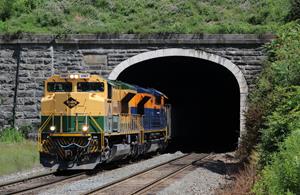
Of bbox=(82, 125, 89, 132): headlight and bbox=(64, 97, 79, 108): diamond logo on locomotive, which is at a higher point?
bbox=(64, 97, 79, 108): diamond logo on locomotive

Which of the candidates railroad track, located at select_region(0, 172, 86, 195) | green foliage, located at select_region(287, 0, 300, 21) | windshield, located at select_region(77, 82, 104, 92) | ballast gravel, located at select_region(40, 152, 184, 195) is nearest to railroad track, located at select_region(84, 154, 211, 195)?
ballast gravel, located at select_region(40, 152, 184, 195)

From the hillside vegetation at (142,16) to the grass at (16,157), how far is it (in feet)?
21.9

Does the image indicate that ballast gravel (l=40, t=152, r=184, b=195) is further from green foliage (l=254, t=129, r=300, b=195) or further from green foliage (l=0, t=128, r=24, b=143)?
green foliage (l=0, t=128, r=24, b=143)

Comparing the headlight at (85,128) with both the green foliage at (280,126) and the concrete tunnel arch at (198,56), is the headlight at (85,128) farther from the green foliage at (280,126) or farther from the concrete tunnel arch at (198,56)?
the concrete tunnel arch at (198,56)

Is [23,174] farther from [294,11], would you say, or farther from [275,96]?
[294,11]

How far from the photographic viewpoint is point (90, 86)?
17.7 meters

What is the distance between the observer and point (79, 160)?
16922 millimetres

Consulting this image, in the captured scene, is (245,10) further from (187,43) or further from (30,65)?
(30,65)

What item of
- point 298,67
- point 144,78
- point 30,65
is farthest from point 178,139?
point 298,67

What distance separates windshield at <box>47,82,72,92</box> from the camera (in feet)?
58.2

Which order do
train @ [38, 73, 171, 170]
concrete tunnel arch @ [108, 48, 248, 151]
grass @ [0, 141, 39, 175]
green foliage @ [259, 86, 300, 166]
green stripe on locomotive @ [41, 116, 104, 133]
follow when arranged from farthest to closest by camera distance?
concrete tunnel arch @ [108, 48, 248, 151]
grass @ [0, 141, 39, 175]
green stripe on locomotive @ [41, 116, 104, 133]
train @ [38, 73, 171, 170]
green foliage @ [259, 86, 300, 166]

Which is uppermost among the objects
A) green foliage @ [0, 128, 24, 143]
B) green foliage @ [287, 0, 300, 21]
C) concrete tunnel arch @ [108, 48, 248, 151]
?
green foliage @ [287, 0, 300, 21]

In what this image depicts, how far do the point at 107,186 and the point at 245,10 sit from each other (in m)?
18.4

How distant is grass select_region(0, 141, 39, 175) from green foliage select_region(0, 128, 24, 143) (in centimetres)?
184
